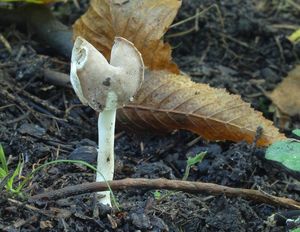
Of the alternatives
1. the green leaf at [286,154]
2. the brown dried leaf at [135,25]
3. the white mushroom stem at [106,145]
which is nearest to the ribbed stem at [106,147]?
the white mushroom stem at [106,145]

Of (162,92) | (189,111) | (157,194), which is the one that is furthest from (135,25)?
(157,194)

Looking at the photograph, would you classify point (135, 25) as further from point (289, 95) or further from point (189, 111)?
point (289, 95)

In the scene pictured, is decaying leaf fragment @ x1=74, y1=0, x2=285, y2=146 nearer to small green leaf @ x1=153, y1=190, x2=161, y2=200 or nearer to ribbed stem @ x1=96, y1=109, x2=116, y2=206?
small green leaf @ x1=153, y1=190, x2=161, y2=200

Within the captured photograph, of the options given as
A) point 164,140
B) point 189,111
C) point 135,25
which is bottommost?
point 164,140

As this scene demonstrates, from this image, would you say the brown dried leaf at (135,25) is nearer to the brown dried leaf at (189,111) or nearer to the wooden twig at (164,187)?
the brown dried leaf at (189,111)

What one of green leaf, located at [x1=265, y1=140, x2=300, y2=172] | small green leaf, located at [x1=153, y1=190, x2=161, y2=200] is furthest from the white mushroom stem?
green leaf, located at [x1=265, y1=140, x2=300, y2=172]
